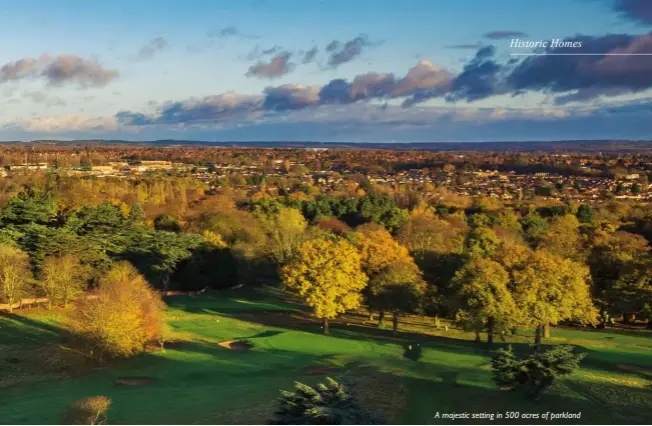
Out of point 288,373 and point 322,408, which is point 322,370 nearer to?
point 288,373

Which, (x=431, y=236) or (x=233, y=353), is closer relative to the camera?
(x=233, y=353)

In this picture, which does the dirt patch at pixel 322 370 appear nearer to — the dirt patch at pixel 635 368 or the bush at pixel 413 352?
the bush at pixel 413 352

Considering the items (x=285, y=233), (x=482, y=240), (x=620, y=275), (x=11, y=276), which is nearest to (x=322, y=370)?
(x=620, y=275)

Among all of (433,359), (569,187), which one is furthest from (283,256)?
(569,187)

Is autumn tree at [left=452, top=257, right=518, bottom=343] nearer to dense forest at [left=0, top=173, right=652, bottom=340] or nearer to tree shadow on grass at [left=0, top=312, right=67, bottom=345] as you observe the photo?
dense forest at [left=0, top=173, right=652, bottom=340]

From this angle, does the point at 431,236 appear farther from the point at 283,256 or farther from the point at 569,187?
the point at 569,187
